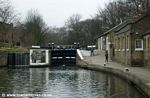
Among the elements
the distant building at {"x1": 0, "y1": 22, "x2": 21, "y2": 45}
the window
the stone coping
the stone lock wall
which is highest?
the distant building at {"x1": 0, "y1": 22, "x2": 21, "y2": 45}

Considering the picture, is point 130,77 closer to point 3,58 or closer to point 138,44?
point 138,44

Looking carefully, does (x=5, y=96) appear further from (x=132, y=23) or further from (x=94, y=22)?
(x=94, y=22)

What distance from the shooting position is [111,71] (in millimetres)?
37375

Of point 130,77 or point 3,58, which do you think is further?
point 3,58

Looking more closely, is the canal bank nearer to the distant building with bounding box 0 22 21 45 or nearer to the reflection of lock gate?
the reflection of lock gate

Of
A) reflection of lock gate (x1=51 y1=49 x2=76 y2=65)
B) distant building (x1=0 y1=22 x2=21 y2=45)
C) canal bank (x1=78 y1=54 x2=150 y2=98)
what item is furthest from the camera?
distant building (x1=0 y1=22 x2=21 y2=45)

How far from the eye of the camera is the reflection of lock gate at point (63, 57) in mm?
61906

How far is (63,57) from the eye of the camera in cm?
6219

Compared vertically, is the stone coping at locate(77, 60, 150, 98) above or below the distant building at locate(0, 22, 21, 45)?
below

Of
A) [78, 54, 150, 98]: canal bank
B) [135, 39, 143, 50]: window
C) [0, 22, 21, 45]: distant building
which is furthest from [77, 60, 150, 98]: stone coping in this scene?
[0, 22, 21, 45]: distant building

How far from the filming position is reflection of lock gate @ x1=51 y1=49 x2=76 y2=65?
203ft

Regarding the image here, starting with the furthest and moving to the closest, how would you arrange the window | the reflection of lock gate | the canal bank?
1. the reflection of lock gate
2. the window
3. the canal bank

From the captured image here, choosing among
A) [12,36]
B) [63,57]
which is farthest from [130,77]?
[12,36]

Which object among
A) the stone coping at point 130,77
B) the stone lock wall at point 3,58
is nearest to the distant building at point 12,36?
the stone lock wall at point 3,58
